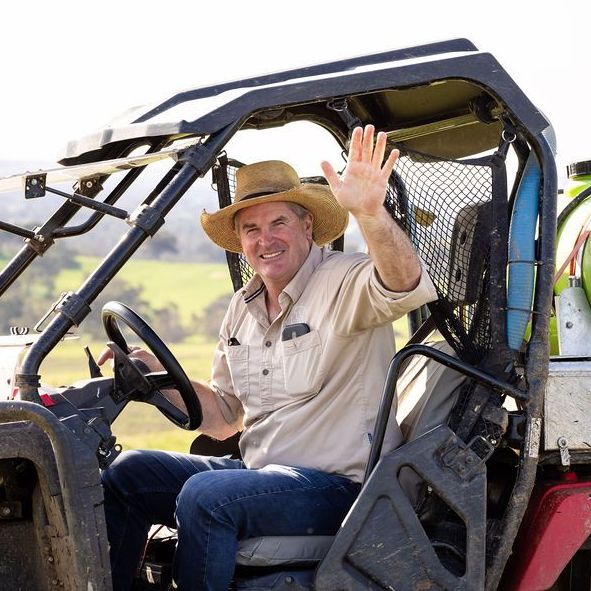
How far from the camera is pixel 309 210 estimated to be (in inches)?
163

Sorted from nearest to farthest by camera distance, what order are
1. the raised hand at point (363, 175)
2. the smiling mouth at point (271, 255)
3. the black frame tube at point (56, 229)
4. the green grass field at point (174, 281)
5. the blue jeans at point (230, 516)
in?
1. the raised hand at point (363, 175)
2. the blue jeans at point (230, 516)
3. the black frame tube at point (56, 229)
4. the smiling mouth at point (271, 255)
5. the green grass field at point (174, 281)

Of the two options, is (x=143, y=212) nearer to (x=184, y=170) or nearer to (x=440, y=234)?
(x=184, y=170)

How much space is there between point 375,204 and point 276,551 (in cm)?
104

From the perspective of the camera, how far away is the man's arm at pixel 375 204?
3180 millimetres

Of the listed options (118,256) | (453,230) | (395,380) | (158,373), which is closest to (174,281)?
(158,373)

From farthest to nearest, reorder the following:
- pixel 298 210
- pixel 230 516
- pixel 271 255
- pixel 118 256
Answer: pixel 298 210
pixel 271 255
pixel 230 516
pixel 118 256

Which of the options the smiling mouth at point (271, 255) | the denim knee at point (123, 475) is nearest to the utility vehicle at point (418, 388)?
the denim knee at point (123, 475)

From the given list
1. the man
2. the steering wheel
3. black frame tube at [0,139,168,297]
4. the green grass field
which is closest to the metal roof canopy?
black frame tube at [0,139,168,297]

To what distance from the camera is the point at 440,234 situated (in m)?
3.64

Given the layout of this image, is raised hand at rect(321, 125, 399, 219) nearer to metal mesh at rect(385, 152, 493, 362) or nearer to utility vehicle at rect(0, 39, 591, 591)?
utility vehicle at rect(0, 39, 591, 591)

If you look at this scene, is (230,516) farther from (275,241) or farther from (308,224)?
(308,224)

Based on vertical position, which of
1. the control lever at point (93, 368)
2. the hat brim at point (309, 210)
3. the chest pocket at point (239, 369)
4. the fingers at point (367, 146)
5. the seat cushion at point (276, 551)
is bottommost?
the seat cushion at point (276, 551)

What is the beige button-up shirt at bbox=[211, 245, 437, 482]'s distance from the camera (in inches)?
141

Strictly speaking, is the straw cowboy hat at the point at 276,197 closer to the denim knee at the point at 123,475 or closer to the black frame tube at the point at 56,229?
the black frame tube at the point at 56,229
